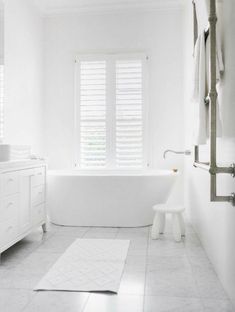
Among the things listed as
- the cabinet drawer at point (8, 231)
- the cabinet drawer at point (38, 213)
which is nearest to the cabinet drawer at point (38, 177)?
the cabinet drawer at point (38, 213)

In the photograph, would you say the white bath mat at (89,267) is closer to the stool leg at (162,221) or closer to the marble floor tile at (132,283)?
the marble floor tile at (132,283)

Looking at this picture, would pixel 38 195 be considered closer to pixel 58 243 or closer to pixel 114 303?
pixel 58 243

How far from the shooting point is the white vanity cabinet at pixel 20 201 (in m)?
2.39

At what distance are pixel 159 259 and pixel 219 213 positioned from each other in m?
0.70

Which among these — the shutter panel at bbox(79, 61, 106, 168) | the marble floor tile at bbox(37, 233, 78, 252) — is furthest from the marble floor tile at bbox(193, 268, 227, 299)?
the shutter panel at bbox(79, 61, 106, 168)

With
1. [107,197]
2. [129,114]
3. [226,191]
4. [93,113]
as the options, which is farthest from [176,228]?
[93,113]

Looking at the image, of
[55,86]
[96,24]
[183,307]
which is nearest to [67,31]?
[96,24]

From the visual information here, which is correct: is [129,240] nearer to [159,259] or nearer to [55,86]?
[159,259]

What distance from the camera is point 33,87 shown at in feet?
13.2

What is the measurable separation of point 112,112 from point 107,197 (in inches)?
51.5

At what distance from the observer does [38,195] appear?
122 inches

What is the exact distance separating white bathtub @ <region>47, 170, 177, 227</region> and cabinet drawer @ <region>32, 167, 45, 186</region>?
0.89ft

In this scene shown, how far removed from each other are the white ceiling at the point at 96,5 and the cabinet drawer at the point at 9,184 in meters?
2.65

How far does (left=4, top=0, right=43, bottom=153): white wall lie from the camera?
3.36 m
